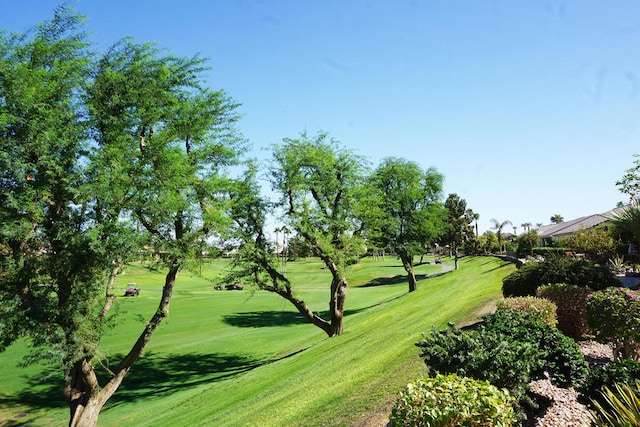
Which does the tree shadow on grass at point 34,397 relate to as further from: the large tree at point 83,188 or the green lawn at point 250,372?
the large tree at point 83,188

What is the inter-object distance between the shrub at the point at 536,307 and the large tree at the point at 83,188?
1379cm

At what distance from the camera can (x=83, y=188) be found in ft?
49.4

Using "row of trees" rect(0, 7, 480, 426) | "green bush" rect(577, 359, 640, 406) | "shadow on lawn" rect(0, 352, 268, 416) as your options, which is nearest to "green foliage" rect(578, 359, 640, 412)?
"green bush" rect(577, 359, 640, 406)

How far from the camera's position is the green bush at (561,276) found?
44.8ft

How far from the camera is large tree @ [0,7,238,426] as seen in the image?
14.7m

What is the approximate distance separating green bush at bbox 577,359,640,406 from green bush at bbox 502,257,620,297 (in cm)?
741

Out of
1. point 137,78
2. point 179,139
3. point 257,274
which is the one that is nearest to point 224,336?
point 257,274

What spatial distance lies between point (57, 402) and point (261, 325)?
17416mm

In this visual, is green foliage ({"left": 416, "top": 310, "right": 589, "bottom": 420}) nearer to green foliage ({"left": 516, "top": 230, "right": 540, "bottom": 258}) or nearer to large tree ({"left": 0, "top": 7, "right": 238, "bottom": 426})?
large tree ({"left": 0, "top": 7, "right": 238, "bottom": 426})

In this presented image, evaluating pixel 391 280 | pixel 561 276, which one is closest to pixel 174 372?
pixel 561 276

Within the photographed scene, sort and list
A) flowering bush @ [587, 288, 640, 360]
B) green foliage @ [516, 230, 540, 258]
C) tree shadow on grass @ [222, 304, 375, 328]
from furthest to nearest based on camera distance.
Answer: green foliage @ [516, 230, 540, 258] < tree shadow on grass @ [222, 304, 375, 328] < flowering bush @ [587, 288, 640, 360]

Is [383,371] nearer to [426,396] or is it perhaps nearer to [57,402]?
[426,396]

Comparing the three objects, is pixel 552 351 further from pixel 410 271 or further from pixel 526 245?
pixel 526 245

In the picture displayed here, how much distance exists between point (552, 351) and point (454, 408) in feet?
13.7
